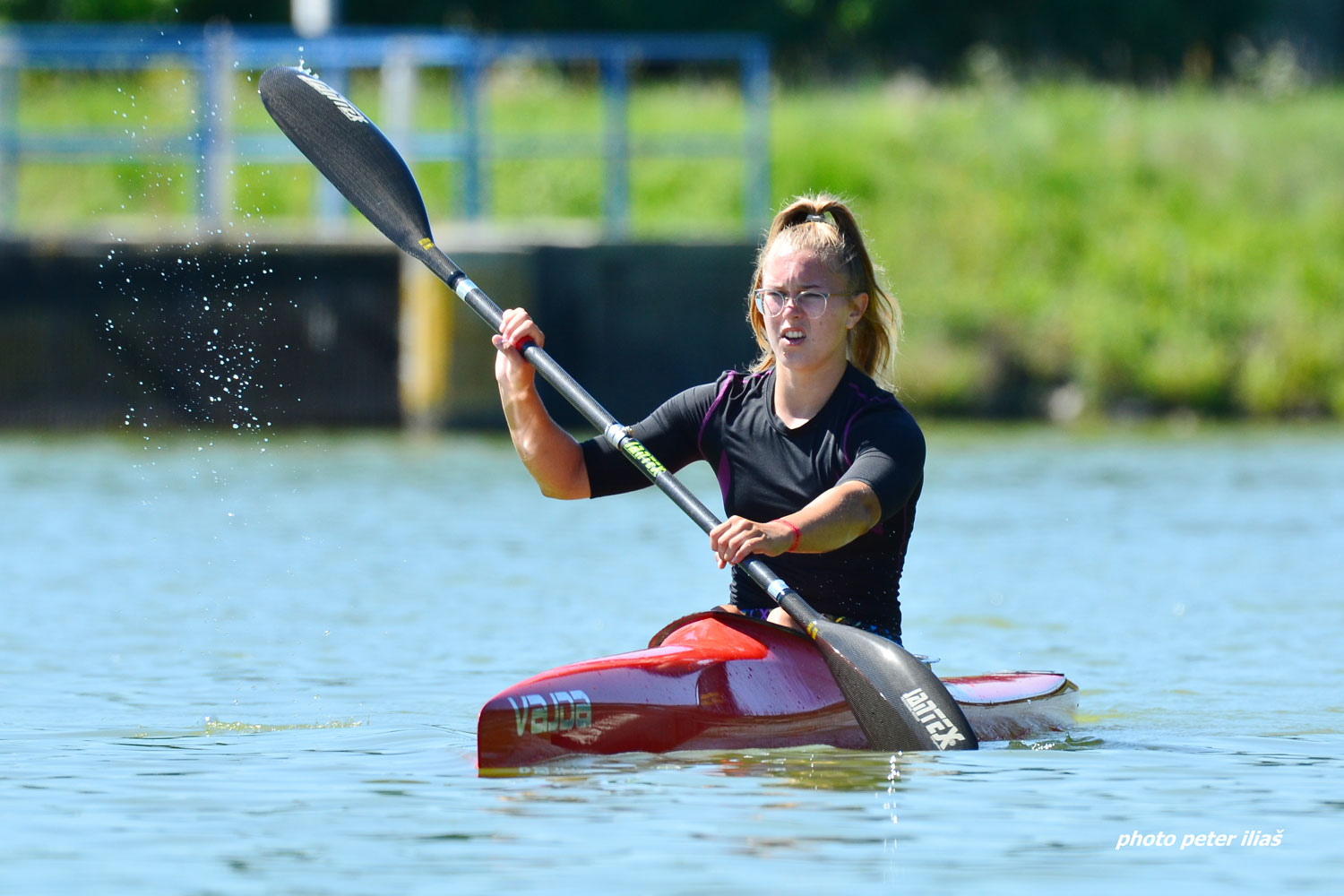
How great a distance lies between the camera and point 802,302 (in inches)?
207

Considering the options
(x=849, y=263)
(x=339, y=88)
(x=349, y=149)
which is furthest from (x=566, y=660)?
(x=339, y=88)

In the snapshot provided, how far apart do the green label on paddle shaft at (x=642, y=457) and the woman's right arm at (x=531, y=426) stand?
12cm

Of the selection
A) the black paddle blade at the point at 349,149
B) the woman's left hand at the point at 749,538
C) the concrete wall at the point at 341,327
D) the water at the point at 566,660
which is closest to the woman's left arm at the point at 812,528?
the woman's left hand at the point at 749,538

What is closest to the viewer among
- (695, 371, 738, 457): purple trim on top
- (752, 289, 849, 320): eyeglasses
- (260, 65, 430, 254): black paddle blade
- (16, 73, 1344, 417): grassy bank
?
(752, 289, 849, 320): eyeglasses

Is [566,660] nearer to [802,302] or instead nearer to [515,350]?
[515,350]

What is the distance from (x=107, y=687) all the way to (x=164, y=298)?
910 centimetres

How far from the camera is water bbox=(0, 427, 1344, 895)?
4.21 m

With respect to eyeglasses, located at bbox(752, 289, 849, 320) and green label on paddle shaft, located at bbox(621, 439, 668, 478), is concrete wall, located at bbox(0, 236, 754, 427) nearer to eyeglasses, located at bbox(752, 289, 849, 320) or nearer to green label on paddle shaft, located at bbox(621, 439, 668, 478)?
green label on paddle shaft, located at bbox(621, 439, 668, 478)

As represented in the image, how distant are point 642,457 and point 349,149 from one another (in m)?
1.79

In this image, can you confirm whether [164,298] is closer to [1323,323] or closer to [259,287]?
[259,287]

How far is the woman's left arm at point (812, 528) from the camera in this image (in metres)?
5.00

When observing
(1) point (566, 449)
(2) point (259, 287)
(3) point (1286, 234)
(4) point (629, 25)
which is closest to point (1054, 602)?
(1) point (566, 449)

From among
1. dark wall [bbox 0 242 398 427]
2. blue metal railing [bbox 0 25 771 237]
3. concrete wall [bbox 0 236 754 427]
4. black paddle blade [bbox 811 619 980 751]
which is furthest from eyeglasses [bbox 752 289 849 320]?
blue metal railing [bbox 0 25 771 237]

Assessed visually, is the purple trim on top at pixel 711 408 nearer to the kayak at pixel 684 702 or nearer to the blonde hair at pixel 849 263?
the blonde hair at pixel 849 263
